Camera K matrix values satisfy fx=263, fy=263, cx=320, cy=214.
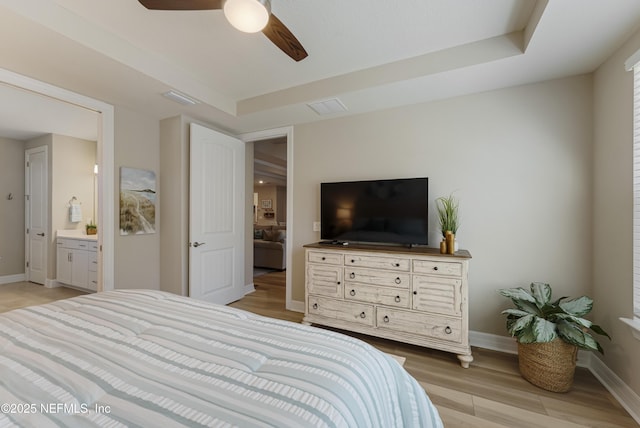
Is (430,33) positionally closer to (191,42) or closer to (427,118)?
(427,118)

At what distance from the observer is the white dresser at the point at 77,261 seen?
3.82m

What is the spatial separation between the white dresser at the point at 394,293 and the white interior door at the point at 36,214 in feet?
15.6

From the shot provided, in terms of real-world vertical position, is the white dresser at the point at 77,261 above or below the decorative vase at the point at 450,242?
below

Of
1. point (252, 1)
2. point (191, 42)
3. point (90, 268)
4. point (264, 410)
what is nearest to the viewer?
point (264, 410)

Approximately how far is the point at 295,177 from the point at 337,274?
136cm

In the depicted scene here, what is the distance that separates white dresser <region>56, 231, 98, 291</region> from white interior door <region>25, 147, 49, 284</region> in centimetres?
36

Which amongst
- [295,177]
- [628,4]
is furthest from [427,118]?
[295,177]

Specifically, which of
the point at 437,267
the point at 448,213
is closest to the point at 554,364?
the point at 437,267

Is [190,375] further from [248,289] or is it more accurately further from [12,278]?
[12,278]

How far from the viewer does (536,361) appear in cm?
183

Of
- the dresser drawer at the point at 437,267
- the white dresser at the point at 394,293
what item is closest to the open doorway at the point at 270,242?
the white dresser at the point at 394,293

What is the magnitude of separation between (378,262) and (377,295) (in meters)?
0.30

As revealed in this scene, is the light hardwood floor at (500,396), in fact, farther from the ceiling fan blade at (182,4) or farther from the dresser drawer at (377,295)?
the ceiling fan blade at (182,4)

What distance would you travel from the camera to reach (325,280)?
2.61 meters
